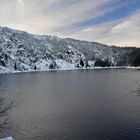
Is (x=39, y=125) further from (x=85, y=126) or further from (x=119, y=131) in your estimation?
(x=119, y=131)

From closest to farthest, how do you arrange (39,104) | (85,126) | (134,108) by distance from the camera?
(85,126), (134,108), (39,104)

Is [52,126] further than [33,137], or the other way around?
[52,126]

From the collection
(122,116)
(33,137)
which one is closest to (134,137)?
(122,116)

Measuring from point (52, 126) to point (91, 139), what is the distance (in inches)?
340

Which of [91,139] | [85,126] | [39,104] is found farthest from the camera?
[39,104]

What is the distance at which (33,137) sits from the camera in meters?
39.9

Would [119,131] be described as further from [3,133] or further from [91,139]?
[3,133]

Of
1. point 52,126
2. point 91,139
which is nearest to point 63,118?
point 52,126

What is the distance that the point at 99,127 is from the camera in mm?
43844

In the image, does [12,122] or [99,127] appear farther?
[12,122]

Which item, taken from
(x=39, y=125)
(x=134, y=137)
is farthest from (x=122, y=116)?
(x=39, y=125)

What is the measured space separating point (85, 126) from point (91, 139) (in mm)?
6054

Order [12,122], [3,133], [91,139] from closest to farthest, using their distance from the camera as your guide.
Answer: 1. [91,139]
2. [3,133]
3. [12,122]

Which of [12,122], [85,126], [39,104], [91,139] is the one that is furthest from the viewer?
[39,104]
